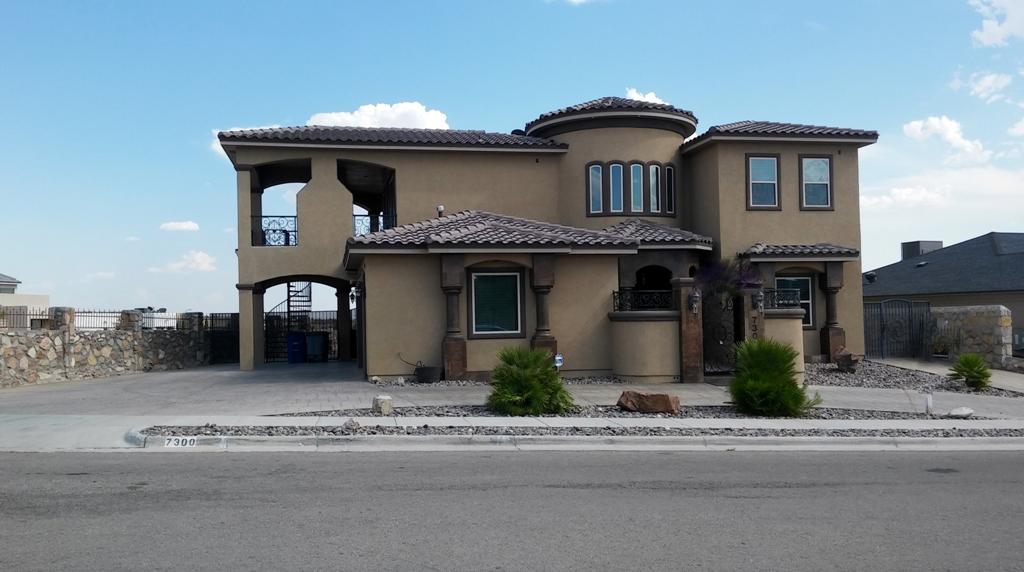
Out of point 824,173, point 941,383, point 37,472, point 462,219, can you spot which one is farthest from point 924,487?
point 824,173

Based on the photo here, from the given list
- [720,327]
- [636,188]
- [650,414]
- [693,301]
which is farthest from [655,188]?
[650,414]

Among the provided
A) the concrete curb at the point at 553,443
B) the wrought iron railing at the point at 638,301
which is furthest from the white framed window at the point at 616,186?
the concrete curb at the point at 553,443

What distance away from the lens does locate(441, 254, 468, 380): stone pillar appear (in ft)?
67.8

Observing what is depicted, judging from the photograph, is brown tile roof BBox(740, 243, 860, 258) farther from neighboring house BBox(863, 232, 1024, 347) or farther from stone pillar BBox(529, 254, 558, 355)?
neighboring house BBox(863, 232, 1024, 347)

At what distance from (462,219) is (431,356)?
4.30 meters

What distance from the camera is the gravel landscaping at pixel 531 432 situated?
12.9 metres

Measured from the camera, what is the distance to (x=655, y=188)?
26.0 metres

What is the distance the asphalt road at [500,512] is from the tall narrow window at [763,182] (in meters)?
14.2

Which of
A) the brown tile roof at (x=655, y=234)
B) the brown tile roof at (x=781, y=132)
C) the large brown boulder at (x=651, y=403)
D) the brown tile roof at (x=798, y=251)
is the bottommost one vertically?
the large brown boulder at (x=651, y=403)

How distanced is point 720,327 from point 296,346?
14.3 m

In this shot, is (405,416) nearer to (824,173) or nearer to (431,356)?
(431,356)

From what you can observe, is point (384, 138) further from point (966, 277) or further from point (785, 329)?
point (966, 277)

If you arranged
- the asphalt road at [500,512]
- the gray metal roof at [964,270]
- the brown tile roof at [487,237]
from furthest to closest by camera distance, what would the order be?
the gray metal roof at [964,270], the brown tile roof at [487,237], the asphalt road at [500,512]

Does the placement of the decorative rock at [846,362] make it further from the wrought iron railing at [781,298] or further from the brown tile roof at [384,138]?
the brown tile roof at [384,138]
